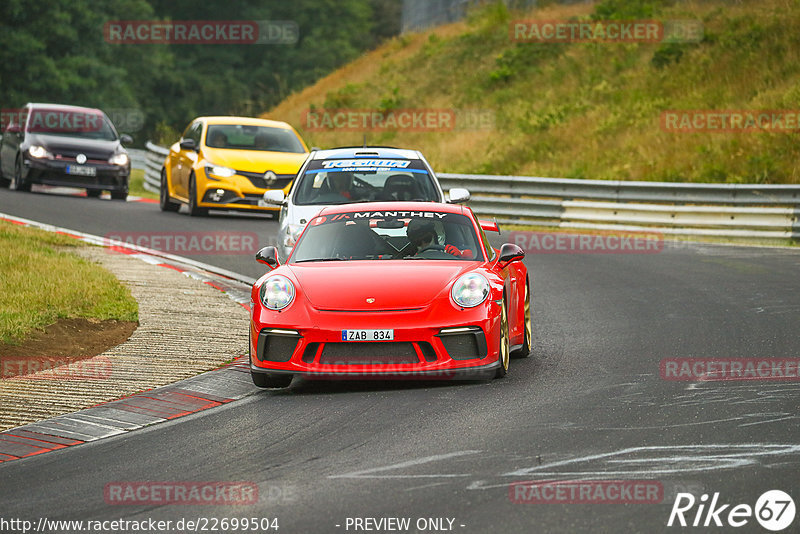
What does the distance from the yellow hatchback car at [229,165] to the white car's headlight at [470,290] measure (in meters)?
12.3

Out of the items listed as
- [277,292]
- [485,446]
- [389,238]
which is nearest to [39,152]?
[389,238]

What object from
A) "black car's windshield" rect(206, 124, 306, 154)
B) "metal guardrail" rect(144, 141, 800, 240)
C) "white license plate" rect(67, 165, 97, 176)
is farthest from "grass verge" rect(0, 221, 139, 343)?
"metal guardrail" rect(144, 141, 800, 240)

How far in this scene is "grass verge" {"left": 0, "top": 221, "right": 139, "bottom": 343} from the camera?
1094cm

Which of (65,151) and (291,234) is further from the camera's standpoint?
(65,151)

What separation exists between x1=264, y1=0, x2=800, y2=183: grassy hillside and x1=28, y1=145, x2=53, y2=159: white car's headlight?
35.9ft

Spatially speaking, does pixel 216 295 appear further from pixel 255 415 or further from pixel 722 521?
pixel 722 521
